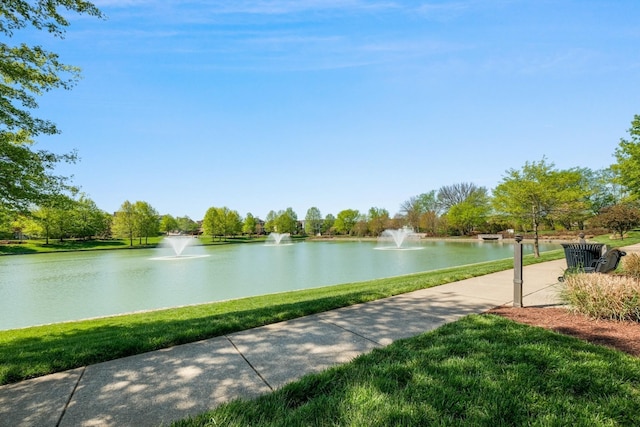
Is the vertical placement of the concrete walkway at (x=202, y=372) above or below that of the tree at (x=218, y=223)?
below

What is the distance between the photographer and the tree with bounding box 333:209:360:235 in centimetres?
9150

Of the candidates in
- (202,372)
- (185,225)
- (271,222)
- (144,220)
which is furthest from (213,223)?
(202,372)

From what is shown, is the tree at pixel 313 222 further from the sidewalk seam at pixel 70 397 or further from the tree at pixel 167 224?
the sidewalk seam at pixel 70 397

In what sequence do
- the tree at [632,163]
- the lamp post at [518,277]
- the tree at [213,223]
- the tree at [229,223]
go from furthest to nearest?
the tree at [229,223], the tree at [213,223], the tree at [632,163], the lamp post at [518,277]

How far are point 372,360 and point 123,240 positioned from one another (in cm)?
7415

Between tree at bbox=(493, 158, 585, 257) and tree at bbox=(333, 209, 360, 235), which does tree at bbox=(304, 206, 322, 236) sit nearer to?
tree at bbox=(333, 209, 360, 235)

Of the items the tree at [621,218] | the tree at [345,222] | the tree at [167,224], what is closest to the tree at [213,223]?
the tree at [167,224]

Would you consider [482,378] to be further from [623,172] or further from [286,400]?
[623,172]

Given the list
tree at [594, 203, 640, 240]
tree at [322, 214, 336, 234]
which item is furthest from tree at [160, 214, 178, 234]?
tree at [594, 203, 640, 240]

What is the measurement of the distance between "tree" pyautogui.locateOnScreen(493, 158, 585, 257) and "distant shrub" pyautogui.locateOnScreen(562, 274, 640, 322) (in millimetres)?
13685

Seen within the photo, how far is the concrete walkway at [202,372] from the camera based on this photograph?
102 inches

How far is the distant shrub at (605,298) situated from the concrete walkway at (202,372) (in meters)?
1.49

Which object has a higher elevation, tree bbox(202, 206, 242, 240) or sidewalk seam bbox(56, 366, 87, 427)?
tree bbox(202, 206, 242, 240)

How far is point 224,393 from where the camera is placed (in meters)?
2.83
